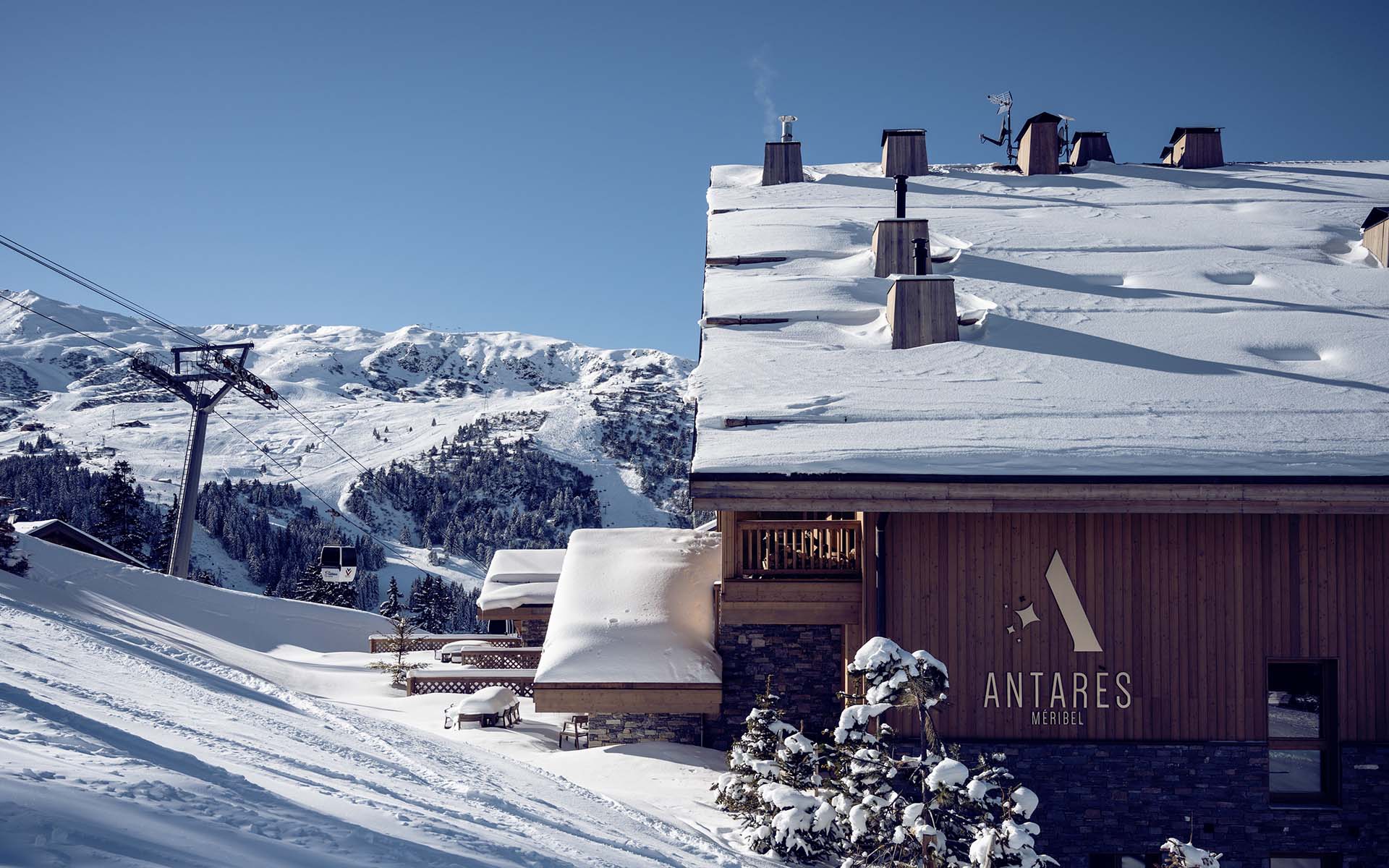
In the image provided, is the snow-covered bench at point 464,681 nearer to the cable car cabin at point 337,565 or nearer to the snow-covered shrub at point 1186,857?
the snow-covered shrub at point 1186,857

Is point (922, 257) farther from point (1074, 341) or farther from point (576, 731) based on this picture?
point (576, 731)

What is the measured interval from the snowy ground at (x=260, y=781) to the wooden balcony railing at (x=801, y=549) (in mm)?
2522

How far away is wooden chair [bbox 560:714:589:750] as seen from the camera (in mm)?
13539

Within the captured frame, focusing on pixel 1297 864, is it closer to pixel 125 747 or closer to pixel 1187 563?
pixel 1187 563

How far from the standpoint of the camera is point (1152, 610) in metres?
9.84

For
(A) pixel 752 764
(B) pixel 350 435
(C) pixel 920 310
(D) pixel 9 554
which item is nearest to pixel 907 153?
(C) pixel 920 310

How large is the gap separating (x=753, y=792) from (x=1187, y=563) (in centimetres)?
517

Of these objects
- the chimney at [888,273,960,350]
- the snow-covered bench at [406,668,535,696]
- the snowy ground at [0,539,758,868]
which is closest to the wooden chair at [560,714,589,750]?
the snowy ground at [0,539,758,868]

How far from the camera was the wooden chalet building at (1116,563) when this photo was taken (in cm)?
927

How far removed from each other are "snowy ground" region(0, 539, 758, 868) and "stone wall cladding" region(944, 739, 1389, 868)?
3606 millimetres

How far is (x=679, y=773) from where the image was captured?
35.8 ft

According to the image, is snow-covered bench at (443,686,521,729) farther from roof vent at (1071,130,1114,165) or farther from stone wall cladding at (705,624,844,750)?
roof vent at (1071,130,1114,165)

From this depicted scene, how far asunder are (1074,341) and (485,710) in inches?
398

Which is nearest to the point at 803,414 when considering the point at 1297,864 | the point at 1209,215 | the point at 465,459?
the point at 1297,864
